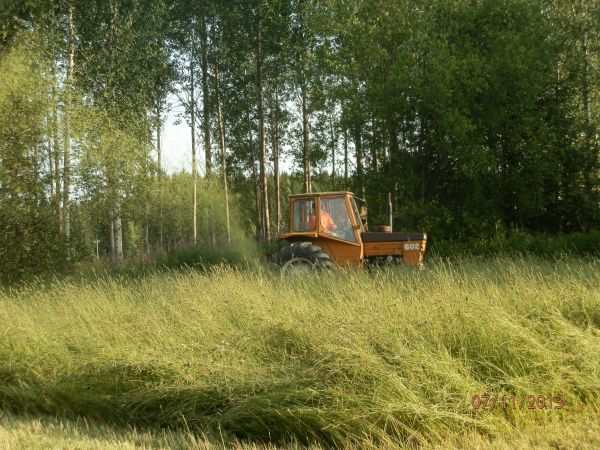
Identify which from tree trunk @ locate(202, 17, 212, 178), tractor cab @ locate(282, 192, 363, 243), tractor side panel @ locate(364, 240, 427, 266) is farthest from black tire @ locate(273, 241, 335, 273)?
tree trunk @ locate(202, 17, 212, 178)

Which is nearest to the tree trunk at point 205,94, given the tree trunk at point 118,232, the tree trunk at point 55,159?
the tree trunk at point 118,232

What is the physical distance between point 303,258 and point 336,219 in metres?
1.05

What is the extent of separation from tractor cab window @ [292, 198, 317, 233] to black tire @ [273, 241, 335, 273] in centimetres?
42

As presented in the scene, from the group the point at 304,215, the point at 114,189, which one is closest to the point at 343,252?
the point at 304,215

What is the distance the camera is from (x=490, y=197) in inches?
671

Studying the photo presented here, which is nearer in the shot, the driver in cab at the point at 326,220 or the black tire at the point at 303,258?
the black tire at the point at 303,258

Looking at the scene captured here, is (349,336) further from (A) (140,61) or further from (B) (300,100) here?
(B) (300,100)

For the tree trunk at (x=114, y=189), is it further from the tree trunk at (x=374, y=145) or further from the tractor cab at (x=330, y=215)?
the tractor cab at (x=330, y=215)

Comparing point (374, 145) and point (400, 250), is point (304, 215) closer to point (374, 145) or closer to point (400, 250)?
point (400, 250)

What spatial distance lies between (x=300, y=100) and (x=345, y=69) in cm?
1030

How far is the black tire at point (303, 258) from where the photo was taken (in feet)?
36.5

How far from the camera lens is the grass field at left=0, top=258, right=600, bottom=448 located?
460 centimetres

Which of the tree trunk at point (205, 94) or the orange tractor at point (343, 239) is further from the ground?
the tree trunk at point (205, 94)

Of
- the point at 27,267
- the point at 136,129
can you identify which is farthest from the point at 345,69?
the point at 27,267
